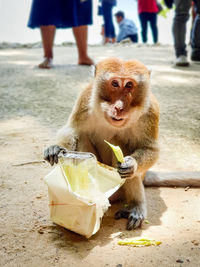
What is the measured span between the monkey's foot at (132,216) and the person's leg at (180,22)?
5.37 metres

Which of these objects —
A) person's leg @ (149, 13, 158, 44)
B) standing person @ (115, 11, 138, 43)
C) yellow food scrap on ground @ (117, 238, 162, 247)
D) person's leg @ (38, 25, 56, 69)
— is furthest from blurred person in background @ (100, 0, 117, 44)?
yellow food scrap on ground @ (117, 238, 162, 247)

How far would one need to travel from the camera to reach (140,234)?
2482 mm

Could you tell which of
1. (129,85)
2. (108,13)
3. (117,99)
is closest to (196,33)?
(108,13)

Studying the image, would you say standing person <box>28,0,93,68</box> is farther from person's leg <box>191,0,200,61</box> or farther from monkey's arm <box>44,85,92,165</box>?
monkey's arm <box>44,85,92,165</box>

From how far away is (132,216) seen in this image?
8.69 feet

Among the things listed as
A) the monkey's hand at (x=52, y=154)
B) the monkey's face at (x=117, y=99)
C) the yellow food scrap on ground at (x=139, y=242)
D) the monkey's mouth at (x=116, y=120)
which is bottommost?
the yellow food scrap on ground at (x=139, y=242)

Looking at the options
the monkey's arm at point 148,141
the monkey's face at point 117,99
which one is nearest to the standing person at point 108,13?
the monkey's arm at point 148,141

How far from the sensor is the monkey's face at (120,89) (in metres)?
2.49

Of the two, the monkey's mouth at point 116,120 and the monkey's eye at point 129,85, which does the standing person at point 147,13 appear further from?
the monkey's mouth at point 116,120

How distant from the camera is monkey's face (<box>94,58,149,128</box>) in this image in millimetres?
2488

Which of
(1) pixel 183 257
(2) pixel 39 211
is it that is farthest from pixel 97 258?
(2) pixel 39 211

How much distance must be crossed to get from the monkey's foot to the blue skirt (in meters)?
5.26

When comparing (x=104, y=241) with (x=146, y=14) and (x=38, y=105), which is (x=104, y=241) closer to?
(x=38, y=105)

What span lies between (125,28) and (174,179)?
36.5 ft
